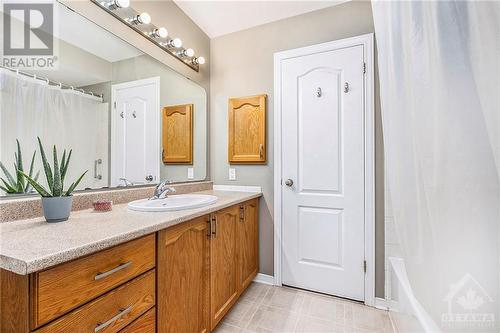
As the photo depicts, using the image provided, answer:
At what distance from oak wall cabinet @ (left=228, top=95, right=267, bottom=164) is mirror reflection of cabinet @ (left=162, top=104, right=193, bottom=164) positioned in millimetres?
383

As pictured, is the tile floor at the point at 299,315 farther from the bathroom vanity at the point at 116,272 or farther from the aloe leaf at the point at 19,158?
the aloe leaf at the point at 19,158

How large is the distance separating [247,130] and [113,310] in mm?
1677

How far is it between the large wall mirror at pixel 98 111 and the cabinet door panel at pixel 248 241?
63 cm

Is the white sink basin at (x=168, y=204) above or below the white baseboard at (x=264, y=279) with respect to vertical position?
above

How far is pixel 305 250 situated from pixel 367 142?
1.02 metres

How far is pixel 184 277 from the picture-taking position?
113 centimetres

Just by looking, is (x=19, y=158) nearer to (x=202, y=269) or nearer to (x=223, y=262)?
(x=202, y=269)

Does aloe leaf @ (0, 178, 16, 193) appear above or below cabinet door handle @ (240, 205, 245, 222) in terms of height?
above

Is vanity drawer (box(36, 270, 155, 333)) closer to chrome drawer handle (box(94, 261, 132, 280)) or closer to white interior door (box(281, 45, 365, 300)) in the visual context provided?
chrome drawer handle (box(94, 261, 132, 280))

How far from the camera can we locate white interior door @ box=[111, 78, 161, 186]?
1412mm

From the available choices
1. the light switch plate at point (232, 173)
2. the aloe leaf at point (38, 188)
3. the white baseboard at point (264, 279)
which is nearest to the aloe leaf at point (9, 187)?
the aloe leaf at point (38, 188)

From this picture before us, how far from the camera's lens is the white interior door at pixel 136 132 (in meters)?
1.41

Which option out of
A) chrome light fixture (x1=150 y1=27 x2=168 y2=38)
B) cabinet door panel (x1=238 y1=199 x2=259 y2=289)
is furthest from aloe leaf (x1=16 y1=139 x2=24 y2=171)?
cabinet door panel (x1=238 y1=199 x2=259 y2=289)

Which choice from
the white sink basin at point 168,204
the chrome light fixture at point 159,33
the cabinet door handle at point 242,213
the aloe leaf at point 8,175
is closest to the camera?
the aloe leaf at point 8,175
